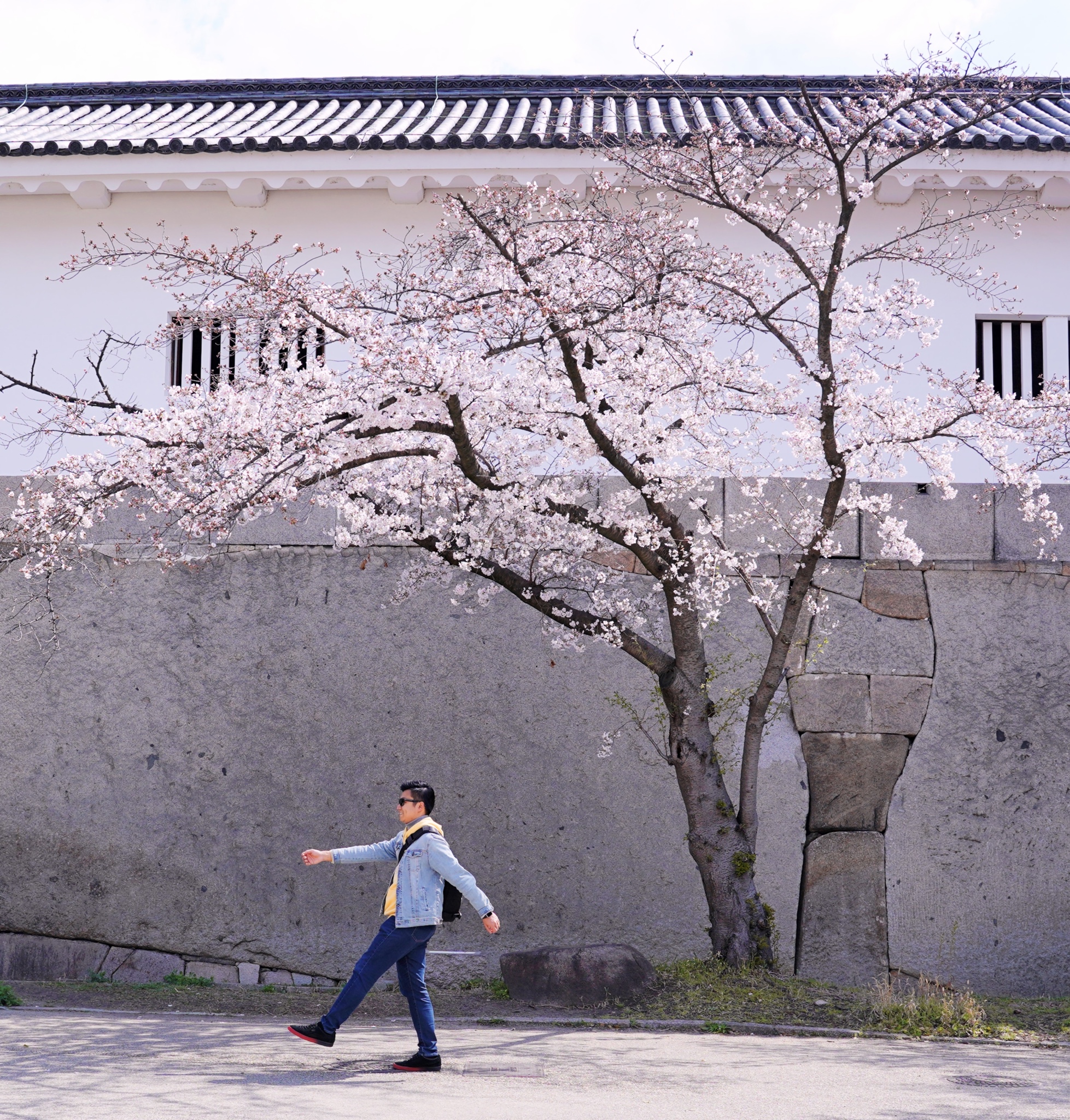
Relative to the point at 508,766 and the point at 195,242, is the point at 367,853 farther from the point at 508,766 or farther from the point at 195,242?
the point at 195,242

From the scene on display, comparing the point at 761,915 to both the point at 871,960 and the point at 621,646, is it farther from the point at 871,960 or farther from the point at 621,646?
the point at 621,646

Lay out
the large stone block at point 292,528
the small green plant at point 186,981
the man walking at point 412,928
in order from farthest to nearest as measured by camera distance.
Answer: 1. the large stone block at point 292,528
2. the small green plant at point 186,981
3. the man walking at point 412,928

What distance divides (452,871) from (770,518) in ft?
12.7

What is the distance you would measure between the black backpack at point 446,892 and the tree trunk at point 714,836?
7.22ft

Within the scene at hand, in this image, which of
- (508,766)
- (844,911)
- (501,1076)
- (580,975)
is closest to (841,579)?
(844,911)

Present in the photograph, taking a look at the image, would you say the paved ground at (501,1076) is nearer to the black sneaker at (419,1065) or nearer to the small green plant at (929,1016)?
the black sneaker at (419,1065)

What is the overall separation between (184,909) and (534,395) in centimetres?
443

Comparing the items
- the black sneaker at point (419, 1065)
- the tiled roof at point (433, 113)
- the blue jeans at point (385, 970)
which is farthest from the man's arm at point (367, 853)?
the tiled roof at point (433, 113)

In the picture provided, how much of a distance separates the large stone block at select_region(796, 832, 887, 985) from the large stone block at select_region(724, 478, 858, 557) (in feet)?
6.80

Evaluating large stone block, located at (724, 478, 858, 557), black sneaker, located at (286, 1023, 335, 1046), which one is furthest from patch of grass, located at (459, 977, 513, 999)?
large stone block, located at (724, 478, 858, 557)

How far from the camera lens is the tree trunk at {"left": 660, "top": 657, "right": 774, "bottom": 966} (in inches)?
286

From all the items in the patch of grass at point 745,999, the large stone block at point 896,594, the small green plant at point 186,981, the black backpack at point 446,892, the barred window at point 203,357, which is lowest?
the small green plant at point 186,981

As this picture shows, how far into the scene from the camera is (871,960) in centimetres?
791

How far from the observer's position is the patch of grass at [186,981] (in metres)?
7.83
